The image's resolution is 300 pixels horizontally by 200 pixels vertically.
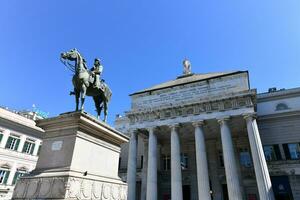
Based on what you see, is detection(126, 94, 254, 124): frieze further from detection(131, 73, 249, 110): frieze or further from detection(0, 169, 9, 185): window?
detection(0, 169, 9, 185): window

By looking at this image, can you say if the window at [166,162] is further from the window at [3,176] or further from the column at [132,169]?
the window at [3,176]

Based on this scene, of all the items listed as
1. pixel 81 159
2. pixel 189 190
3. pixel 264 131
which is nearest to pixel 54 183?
pixel 81 159

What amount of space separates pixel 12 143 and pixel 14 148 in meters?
0.67

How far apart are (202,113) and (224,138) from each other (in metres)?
3.74

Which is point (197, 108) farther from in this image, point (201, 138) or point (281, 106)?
point (281, 106)

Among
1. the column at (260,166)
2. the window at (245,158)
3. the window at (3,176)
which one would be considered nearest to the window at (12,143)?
the window at (3,176)

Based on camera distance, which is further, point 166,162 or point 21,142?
point 166,162

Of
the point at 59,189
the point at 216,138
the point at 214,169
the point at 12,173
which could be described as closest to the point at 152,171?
the point at 214,169

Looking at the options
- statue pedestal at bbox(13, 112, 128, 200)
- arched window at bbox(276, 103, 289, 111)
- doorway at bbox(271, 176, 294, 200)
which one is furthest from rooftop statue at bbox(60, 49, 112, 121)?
arched window at bbox(276, 103, 289, 111)

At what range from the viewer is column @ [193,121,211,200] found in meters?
21.1

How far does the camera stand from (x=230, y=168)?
20922 millimetres

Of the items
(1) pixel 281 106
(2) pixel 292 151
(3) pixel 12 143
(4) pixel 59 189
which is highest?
(1) pixel 281 106

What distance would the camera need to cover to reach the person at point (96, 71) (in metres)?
7.21

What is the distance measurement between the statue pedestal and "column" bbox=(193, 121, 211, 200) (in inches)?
679
